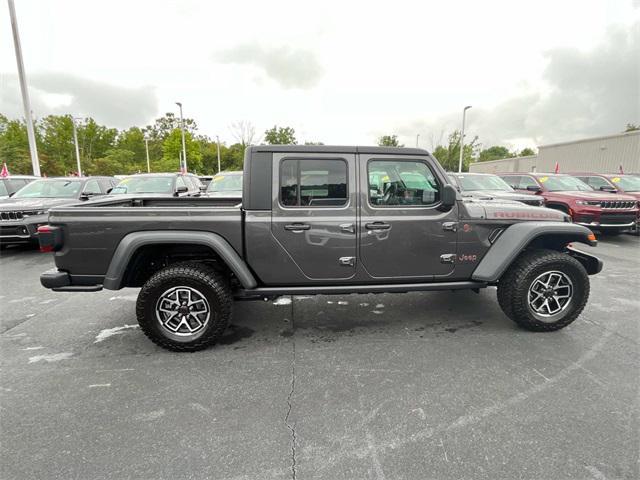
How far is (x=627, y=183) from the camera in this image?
10773 mm

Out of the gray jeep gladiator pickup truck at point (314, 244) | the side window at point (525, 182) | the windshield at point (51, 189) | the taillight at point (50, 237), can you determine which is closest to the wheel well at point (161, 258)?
the gray jeep gladiator pickup truck at point (314, 244)

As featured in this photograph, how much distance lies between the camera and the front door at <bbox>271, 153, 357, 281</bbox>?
3.13 meters

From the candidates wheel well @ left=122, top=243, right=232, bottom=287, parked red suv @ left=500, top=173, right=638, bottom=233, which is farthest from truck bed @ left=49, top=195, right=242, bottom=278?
parked red suv @ left=500, top=173, right=638, bottom=233

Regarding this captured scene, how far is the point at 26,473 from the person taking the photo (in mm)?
1868

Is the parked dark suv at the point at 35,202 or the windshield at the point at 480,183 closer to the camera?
the parked dark suv at the point at 35,202

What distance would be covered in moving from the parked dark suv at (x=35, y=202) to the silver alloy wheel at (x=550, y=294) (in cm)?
744

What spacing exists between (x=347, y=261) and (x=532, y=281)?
1969 millimetres

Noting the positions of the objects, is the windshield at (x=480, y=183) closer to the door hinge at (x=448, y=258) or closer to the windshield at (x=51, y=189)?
the door hinge at (x=448, y=258)

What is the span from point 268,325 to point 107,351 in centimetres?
161

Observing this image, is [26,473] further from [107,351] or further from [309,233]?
[309,233]

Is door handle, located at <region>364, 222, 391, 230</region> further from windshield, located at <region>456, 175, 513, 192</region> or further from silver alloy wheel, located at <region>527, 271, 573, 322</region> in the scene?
windshield, located at <region>456, 175, 513, 192</region>

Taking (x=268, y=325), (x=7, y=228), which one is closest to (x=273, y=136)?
(x=7, y=228)

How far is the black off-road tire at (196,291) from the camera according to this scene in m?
3.06

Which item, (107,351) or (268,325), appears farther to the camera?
(268,325)
